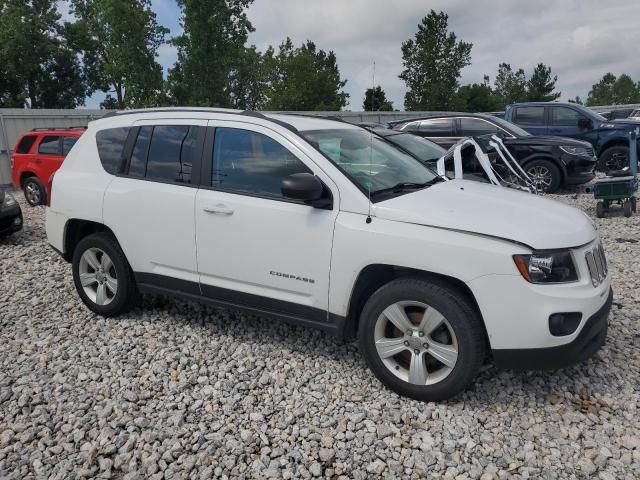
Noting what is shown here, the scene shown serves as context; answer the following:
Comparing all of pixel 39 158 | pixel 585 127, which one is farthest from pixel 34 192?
pixel 585 127

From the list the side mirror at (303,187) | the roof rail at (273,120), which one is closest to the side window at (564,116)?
the roof rail at (273,120)

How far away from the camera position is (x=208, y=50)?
19.0 meters

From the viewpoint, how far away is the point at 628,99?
80.9m

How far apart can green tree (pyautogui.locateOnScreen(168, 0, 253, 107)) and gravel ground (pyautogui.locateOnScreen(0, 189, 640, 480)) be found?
53.0ft

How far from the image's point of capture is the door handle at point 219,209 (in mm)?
3689

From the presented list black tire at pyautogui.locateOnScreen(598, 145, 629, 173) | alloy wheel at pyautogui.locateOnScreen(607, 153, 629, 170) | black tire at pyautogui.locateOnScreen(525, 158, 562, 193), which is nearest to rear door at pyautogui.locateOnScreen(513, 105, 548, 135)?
black tire at pyautogui.locateOnScreen(598, 145, 629, 173)

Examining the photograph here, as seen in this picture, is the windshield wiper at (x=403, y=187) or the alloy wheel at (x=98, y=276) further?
the alloy wheel at (x=98, y=276)

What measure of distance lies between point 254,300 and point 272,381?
572 millimetres

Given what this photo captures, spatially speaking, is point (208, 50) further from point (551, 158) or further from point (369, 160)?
point (369, 160)

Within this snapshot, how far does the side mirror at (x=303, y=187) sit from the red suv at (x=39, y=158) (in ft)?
31.2

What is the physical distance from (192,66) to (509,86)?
219 ft

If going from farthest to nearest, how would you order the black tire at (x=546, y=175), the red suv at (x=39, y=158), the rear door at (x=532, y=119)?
1. the rear door at (x=532, y=119)
2. the red suv at (x=39, y=158)
3. the black tire at (x=546, y=175)

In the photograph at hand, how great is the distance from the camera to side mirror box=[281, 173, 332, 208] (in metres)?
3.23

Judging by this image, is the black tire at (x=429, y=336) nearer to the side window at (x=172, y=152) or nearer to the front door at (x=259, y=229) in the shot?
the front door at (x=259, y=229)
